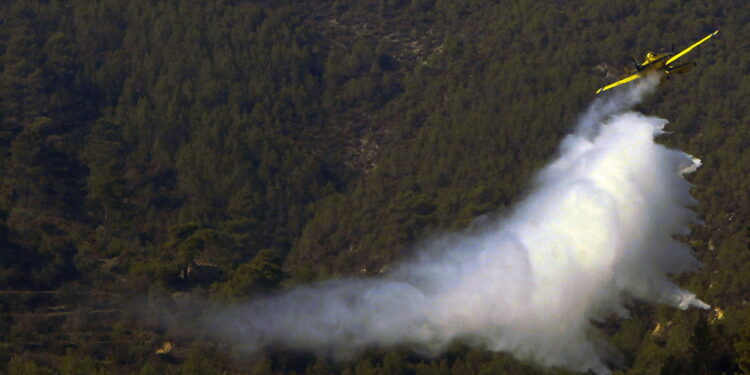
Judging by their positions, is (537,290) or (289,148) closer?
(537,290)

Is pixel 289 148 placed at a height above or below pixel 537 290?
below

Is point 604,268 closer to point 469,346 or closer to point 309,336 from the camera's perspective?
point 469,346

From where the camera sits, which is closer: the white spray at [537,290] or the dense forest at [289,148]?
the white spray at [537,290]

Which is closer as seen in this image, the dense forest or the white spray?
the white spray

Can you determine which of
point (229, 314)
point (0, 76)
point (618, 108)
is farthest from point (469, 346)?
point (0, 76)
